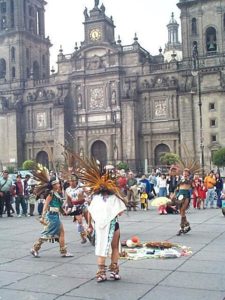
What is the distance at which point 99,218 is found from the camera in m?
7.34

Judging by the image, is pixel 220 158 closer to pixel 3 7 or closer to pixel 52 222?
pixel 3 7

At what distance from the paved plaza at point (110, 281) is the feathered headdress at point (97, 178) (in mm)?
1344

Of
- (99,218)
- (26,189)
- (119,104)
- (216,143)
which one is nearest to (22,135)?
(119,104)

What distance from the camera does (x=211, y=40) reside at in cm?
5281

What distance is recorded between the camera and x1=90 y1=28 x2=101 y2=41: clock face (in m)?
58.2


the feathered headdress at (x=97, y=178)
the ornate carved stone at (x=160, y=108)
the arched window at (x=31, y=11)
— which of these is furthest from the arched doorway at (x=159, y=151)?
the feathered headdress at (x=97, y=178)

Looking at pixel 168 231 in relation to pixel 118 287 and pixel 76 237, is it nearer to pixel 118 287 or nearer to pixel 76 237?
pixel 76 237

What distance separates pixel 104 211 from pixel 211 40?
159 ft

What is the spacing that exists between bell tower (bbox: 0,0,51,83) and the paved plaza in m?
52.4

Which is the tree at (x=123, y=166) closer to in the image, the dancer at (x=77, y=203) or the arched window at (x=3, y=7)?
the arched window at (x=3, y=7)

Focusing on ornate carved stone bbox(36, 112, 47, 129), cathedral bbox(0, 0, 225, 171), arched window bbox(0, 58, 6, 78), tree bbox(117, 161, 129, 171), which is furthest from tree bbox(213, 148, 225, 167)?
arched window bbox(0, 58, 6, 78)

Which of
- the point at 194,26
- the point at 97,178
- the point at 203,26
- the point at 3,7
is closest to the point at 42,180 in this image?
the point at 97,178

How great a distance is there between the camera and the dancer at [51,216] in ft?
30.5

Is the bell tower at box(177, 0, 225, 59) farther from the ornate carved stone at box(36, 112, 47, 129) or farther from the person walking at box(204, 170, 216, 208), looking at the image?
the person walking at box(204, 170, 216, 208)
